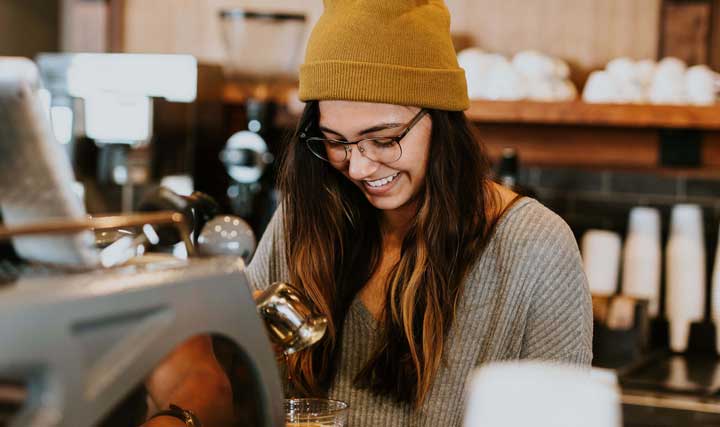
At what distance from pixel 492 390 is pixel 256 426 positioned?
0.41 m

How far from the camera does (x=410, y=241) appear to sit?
63.9 inches

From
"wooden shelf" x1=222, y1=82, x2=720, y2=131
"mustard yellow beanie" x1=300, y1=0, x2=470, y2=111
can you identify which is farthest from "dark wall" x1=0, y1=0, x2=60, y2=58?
"mustard yellow beanie" x1=300, y1=0, x2=470, y2=111

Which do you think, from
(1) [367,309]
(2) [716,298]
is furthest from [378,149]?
(2) [716,298]

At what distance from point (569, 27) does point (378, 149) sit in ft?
6.60

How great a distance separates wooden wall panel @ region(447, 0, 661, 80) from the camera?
327 centimetres

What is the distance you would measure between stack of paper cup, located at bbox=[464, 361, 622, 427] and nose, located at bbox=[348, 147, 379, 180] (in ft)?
2.87

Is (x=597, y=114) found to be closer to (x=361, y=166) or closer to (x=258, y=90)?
(x=258, y=90)

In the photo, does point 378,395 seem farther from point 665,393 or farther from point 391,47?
point 665,393

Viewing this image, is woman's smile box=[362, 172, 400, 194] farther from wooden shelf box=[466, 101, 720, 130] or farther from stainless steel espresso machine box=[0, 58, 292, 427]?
wooden shelf box=[466, 101, 720, 130]

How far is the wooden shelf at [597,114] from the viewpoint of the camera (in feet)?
10.2

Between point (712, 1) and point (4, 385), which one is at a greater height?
point (712, 1)

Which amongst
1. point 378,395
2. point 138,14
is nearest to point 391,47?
point 378,395

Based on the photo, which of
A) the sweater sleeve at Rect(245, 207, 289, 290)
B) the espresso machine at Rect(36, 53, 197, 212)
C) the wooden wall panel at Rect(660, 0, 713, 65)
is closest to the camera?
the sweater sleeve at Rect(245, 207, 289, 290)

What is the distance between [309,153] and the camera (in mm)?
1652
